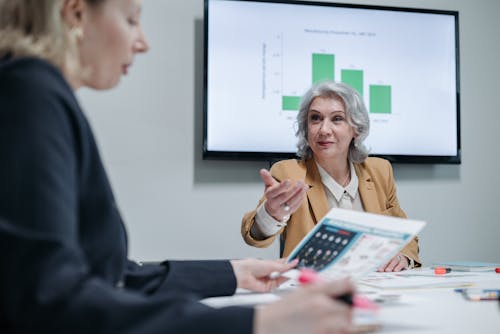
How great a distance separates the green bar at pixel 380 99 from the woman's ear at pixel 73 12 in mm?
2361

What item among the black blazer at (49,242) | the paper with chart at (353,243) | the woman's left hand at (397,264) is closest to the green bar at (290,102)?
the woman's left hand at (397,264)

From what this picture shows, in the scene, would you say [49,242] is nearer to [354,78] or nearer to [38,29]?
[38,29]

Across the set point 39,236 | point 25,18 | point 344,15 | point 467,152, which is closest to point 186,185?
point 344,15

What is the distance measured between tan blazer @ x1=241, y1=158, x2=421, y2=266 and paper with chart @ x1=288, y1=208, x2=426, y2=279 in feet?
2.27

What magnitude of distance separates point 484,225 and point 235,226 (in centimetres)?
156

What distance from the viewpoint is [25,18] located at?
752mm

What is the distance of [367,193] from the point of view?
2287 millimetres

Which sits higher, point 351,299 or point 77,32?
point 77,32

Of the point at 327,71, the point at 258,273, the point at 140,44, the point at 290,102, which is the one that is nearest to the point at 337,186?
the point at 290,102

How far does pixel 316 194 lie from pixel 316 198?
0.02 metres

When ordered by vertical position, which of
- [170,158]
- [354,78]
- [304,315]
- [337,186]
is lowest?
[304,315]

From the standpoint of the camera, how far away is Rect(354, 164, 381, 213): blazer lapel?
7.37 feet

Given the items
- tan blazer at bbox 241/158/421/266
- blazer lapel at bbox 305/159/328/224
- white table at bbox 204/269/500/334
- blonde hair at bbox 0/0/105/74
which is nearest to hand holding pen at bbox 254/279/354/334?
white table at bbox 204/269/500/334

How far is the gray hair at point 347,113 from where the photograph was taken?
2.43 meters
